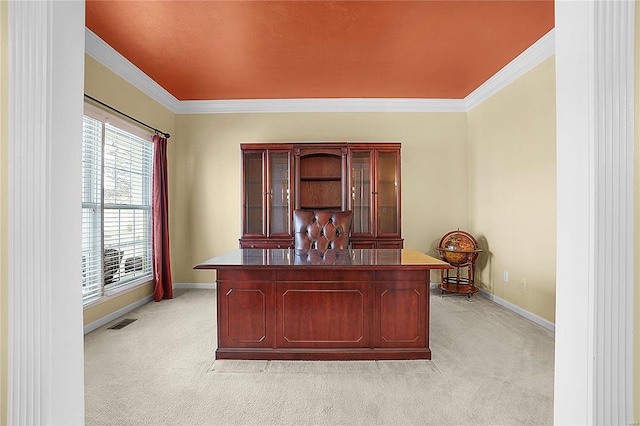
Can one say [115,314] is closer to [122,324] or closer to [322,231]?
[122,324]

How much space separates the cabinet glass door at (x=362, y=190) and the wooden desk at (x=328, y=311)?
2.12 metres

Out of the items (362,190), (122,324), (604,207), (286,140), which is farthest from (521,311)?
(122,324)

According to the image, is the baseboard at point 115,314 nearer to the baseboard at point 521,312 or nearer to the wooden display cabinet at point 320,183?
the wooden display cabinet at point 320,183

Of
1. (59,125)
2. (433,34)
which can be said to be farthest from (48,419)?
(433,34)

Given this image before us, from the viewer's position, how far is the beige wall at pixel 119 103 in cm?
342

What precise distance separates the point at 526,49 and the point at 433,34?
1.13 metres

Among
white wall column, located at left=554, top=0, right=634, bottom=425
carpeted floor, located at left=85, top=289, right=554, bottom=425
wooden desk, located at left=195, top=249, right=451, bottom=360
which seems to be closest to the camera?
white wall column, located at left=554, top=0, right=634, bottom=425

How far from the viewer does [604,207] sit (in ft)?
2.96

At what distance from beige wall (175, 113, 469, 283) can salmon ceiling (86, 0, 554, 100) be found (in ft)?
2.04

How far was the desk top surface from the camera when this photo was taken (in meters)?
2.53

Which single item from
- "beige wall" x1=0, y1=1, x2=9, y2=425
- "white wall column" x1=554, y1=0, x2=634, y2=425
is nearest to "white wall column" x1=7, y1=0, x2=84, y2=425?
"beige wall" x1=0, y1=1, x2=9, y2=425

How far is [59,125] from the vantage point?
0.99 m

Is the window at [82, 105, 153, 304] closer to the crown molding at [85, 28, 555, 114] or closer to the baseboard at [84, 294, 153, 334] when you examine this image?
the baseboard at [84, 294, 153, 334]

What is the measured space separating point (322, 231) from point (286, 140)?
210 centimetres
